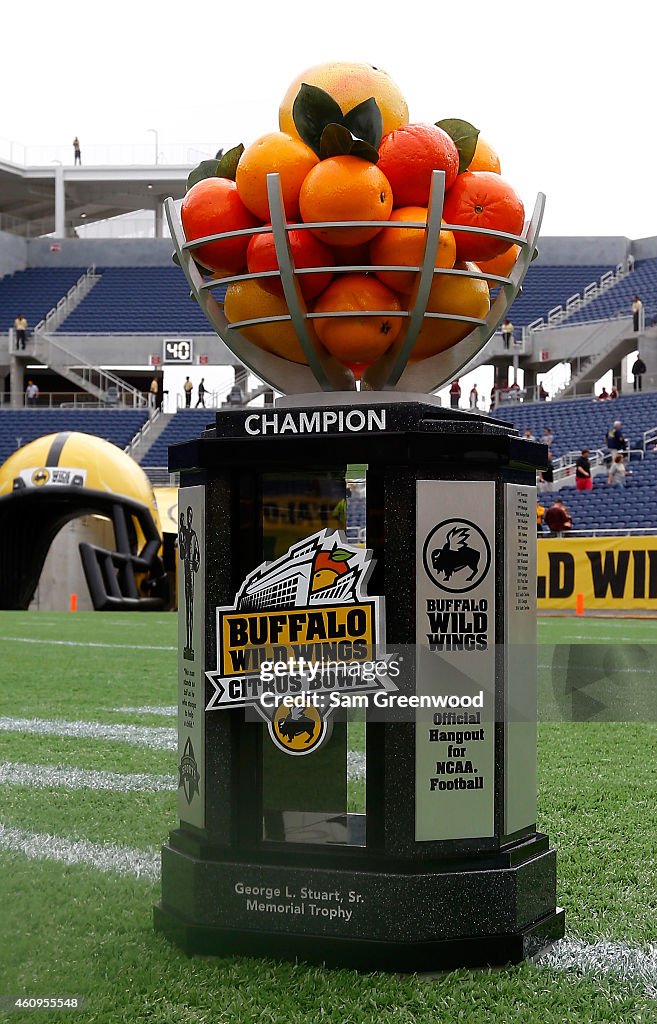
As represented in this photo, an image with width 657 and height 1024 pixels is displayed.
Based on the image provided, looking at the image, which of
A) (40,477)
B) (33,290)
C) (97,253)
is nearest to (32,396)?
(33,290)

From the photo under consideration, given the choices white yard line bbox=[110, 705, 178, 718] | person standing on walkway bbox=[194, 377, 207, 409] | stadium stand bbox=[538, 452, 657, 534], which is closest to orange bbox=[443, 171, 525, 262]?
white yard line bbox=[110, 705, 178, 718]

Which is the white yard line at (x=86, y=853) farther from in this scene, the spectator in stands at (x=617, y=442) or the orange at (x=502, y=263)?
the spectator in stands at (x=617, y=442)

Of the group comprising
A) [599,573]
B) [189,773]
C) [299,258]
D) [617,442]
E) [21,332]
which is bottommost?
[189,773]

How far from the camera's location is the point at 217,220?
271 centimetres

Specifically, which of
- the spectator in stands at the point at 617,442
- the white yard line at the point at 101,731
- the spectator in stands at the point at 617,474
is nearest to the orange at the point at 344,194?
the white yard line at the point at 101,731

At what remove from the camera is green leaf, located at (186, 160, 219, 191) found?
286 cm

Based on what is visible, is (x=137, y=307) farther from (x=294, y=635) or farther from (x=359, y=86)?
(x=294, y=635)

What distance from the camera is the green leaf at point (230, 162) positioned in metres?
2.81

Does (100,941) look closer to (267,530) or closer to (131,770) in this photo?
(267,530)

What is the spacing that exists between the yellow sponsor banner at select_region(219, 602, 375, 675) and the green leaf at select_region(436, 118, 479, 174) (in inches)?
42.4

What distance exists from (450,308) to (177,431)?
3068 centimetres

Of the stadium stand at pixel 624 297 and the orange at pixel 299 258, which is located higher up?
the stadium stand at pixel 624 297

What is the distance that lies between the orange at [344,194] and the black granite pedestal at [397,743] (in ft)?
1.31

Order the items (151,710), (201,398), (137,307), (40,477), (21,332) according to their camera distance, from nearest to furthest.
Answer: (151,710)
(40,477)
(201,398)
(21,332)
(137,307)
